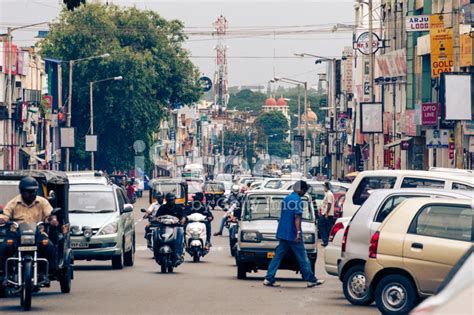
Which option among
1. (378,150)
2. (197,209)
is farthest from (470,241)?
(378,150)

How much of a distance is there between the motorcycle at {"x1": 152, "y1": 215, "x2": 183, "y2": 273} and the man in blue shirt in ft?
12.5

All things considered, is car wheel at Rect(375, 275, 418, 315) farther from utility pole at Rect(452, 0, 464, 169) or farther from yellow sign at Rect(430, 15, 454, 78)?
yellow sign at Rect(430, 15, 454, 78)

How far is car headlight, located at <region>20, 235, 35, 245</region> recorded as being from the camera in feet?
51.7

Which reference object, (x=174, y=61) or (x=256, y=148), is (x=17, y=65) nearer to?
(x=174, y=61)

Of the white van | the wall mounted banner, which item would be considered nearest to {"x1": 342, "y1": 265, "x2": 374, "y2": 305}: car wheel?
the white van

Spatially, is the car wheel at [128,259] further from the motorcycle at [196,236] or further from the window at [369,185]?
the window at [369,185]

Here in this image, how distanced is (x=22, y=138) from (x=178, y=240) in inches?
2417

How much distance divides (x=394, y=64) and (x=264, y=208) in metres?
43.1

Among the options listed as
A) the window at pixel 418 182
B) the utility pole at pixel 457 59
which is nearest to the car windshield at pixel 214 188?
the utility pole at pixel 457 59

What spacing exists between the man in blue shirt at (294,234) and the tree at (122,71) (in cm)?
6958

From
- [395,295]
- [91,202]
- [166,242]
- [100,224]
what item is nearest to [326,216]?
[91,202]

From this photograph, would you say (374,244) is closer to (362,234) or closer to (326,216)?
(362,234)

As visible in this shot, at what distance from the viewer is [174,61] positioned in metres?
Result: 96.0

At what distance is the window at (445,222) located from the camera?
15148 mm
